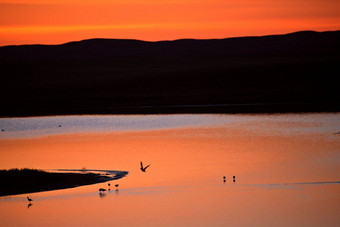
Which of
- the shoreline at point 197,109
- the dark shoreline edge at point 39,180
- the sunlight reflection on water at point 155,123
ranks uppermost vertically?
the shoreline at point 197,109

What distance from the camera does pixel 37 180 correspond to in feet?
111

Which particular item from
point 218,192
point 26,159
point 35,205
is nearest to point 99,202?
point 35,205

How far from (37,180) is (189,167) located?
8.39m

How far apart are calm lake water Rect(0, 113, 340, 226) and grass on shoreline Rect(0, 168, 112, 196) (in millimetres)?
850

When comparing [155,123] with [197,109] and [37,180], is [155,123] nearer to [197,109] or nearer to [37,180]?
[197,109]

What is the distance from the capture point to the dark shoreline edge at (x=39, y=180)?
1287 inches

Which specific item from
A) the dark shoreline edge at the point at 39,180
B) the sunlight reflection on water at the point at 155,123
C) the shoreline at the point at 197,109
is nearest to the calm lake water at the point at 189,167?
the sunlight reflection on water at the point at 155,123

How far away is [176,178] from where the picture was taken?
116 ft

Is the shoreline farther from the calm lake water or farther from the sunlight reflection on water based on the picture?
the calm lake water

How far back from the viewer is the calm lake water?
28094mm

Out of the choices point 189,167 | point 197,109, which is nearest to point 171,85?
point 197,109

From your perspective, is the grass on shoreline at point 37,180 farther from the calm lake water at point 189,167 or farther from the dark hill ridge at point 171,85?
the dark hill ridge at point 171,85

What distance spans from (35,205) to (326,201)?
36.1 feet


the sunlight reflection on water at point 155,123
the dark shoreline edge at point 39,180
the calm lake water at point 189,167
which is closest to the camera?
the calm lake water at point 189,167
